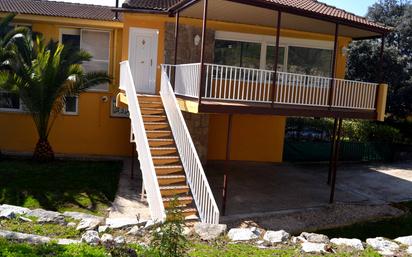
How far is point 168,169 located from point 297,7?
17.6 ft

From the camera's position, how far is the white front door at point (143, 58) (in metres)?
16.0

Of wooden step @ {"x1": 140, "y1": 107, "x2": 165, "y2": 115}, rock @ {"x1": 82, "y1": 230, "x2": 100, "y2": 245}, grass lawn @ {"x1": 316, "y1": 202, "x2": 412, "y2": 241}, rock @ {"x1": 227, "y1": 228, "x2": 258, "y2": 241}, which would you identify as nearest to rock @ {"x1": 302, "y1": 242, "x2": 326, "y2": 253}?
rock @ {"x1": 227, "y1": 228, "x2": 258, "y2": 241}

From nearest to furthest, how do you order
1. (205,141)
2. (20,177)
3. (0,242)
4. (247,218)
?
(0,242)
(247,218)
(20,177)
(205,141)

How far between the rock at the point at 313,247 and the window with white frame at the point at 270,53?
9.73 meters

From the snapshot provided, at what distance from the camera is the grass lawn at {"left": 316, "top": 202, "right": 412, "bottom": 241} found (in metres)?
11.0

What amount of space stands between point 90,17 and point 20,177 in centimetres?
692

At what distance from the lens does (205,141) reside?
1741cm

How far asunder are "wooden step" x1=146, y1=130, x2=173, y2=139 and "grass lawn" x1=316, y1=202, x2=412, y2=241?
444 cm

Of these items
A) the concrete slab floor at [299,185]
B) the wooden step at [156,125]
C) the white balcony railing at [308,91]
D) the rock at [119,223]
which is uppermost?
the white balcony railing at [308,91]

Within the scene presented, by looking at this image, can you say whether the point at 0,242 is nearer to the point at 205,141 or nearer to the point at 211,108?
the point at 211,108

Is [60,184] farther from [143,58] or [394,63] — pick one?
[394,63]

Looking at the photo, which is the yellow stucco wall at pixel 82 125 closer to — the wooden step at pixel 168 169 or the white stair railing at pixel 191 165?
the white stair railing at pixel 191 165

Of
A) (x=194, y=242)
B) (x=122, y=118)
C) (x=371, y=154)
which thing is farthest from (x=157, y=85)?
(x=371, y=154)

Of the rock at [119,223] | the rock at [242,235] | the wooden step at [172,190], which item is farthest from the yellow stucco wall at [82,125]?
the rock at [242,235]
